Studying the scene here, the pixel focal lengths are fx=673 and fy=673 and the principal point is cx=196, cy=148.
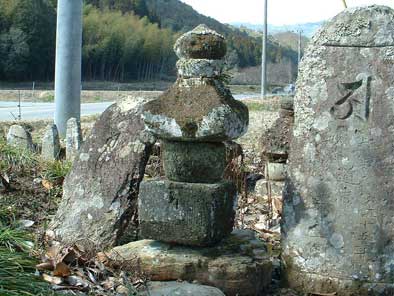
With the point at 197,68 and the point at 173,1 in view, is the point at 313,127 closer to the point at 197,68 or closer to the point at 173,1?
the point at 197,68

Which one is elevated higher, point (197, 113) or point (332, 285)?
point (197, 113)

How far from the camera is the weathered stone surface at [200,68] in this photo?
4.12 meters

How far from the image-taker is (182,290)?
375cm

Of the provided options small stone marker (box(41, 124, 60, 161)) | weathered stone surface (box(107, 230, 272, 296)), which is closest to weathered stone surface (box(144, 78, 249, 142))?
weathered stone surface (box(107, 230, 272, 296))

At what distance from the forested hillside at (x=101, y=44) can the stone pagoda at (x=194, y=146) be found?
30.6m

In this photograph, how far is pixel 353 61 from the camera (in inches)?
162

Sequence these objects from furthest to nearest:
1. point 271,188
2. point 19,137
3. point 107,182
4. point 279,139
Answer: point 19,137
point 279,139
point 271,188
point 107,182

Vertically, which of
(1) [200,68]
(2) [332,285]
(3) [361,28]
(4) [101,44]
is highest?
(4) [101,44]

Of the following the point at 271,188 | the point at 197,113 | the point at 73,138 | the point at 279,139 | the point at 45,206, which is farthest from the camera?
the point at 73,138

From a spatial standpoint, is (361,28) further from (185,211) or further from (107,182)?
(107,182)

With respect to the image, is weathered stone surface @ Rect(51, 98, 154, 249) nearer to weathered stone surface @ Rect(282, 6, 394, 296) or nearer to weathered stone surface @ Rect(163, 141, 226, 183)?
weathered stone surface @ Rect(163, 141, 226, 183)

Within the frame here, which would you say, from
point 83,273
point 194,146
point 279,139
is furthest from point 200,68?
point 279,139

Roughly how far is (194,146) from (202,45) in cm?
62

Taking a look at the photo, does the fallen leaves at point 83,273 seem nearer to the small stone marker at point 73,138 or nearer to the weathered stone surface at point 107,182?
the weathered stone surface at point 107,182
